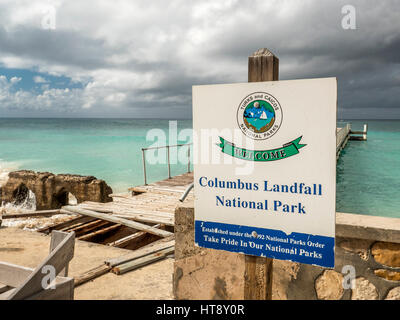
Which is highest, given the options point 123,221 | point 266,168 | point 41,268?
point 266,168

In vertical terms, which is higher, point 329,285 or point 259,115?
point 259,115

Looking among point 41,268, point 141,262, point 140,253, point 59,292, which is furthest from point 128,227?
point 41,268

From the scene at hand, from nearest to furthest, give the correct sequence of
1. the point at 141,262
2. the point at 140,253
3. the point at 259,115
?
the point at 259,115
the point at 141,262
the point at 140,253

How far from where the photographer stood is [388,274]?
95.0 inches

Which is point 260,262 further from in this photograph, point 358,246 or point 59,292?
point 59,292

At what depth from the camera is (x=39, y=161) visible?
5050cm

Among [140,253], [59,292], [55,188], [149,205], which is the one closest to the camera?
[59,292]

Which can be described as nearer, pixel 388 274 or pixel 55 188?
pixel 388 274

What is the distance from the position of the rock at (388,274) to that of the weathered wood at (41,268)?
2.27m

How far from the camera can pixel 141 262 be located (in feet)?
14.7

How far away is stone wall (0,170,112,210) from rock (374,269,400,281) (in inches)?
541

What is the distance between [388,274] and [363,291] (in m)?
0.23

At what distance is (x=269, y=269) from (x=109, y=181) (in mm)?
35166
